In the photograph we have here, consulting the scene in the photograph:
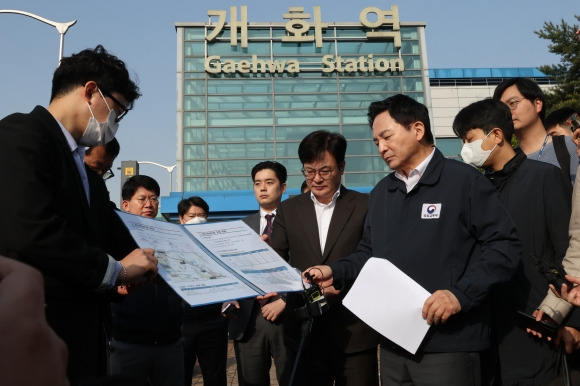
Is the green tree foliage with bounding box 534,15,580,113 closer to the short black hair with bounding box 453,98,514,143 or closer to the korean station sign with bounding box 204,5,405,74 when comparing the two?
the korean station sign with bounding box 204,5,405,74

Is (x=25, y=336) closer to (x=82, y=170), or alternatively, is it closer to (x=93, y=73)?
(x=82, y=170)

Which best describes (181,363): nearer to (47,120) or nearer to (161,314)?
(161,314)

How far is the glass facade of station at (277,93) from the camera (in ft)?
102

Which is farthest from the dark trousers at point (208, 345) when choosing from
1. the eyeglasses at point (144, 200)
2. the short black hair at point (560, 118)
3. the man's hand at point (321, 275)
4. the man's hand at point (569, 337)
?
the short black hair at point (560, 118)

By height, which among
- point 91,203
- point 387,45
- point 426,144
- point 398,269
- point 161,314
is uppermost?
point 387,45

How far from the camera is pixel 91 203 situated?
8.23 ft

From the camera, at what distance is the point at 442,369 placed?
254cm

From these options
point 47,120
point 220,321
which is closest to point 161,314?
point 220,321

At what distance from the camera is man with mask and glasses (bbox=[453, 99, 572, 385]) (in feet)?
8.89

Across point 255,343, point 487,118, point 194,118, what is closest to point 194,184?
point 194,118

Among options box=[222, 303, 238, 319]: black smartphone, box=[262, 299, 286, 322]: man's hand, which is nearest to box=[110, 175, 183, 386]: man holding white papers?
box=[222, 303, 238, 319]: black smartphone

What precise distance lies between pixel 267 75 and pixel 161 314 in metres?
29.8

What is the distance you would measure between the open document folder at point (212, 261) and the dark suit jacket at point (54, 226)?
0.92 ft

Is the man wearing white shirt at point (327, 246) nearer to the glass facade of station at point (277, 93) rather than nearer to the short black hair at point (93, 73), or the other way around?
the short black hair at point (93, 73)
